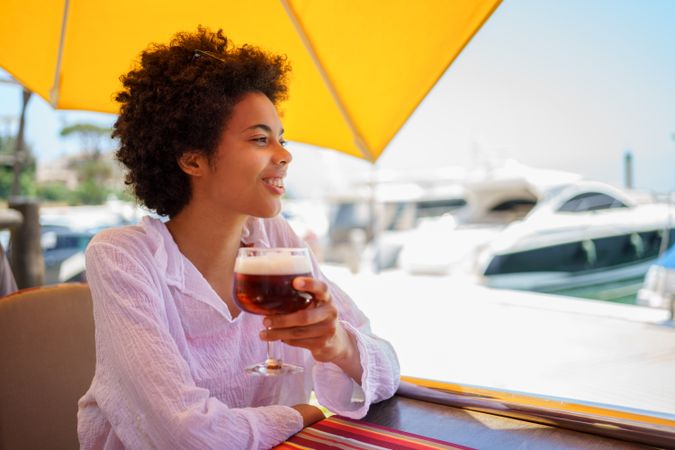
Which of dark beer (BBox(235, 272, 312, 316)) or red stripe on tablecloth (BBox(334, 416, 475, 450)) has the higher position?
dark beer (BBox(235, 272, 312, 316))

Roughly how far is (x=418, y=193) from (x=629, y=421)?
2001 cm

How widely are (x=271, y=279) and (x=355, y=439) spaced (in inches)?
13.9

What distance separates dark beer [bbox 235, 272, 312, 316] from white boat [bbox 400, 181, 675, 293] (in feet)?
40.7

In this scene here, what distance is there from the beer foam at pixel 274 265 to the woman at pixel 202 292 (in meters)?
0.04

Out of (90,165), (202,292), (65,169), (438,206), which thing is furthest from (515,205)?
(202,292)

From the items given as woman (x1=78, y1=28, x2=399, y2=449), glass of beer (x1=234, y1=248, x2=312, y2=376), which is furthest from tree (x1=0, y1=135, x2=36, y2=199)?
glass of beer (x1=234, y1=248, x2=312, y2=376)

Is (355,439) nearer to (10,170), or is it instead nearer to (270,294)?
(270,294)

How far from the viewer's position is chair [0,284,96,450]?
54.4 inches

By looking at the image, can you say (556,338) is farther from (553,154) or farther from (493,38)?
(493,38)

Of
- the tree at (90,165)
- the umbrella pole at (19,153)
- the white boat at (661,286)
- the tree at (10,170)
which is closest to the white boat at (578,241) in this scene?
the white boat at (661,286)

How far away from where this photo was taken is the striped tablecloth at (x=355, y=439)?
1049mm

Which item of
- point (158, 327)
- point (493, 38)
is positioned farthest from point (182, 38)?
point (493, 38)

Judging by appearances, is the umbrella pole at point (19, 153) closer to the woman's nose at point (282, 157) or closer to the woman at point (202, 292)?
the woman at point (202, 292)

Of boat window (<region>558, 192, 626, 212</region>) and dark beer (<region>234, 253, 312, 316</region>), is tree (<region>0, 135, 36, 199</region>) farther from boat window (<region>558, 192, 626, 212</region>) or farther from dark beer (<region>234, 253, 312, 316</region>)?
boat window (<region>558, 192, 626, 212</region>)
